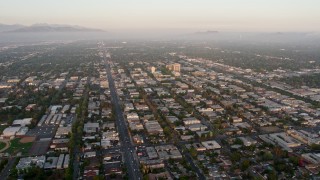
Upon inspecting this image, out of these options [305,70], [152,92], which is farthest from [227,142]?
[305,70]

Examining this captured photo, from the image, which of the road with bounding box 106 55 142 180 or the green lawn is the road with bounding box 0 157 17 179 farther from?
the road with bounding box 106 55 142 180

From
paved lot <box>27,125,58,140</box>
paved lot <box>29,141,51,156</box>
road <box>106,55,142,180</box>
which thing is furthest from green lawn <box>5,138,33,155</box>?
road <box>106,55,142,180</box>

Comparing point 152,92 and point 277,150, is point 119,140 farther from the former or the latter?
point 152,92

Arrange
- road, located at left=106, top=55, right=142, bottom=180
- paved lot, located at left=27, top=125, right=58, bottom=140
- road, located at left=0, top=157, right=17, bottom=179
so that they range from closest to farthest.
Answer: road, located at left=0, top=157, right=17, bottom=179, road, located at left=106, top=55, right=142, bottom=180, paved lot, located at left=27, top=125, right=58, bottom=140

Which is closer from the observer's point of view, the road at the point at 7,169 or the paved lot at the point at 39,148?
the road at the point at 7,169

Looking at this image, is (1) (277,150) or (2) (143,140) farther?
(2) (143,140)

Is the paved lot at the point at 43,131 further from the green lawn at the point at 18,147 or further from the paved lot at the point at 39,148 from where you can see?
the green lawn at the point at 18,147

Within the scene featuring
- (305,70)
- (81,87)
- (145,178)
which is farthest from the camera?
(305,70)

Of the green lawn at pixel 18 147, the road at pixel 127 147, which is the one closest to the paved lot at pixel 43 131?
the green lawn at pixel 18 147

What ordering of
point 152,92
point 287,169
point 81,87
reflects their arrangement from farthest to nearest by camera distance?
point 81,87
point 152,92
point 287,169
